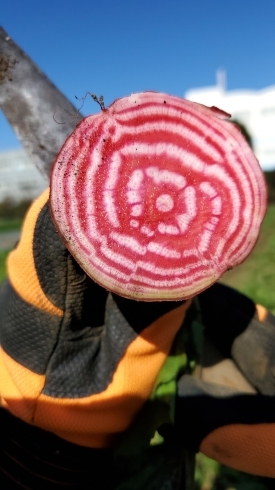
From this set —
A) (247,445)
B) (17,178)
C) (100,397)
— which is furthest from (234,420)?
(17,178)

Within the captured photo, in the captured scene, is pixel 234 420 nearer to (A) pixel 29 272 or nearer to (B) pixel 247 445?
(B) pixel 247 445

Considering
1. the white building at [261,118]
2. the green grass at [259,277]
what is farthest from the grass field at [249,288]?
the white building at [261,118]

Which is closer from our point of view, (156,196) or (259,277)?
(156,196)

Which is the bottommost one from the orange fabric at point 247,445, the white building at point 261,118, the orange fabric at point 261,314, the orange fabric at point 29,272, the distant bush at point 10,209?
the orange fabric at point 247,445

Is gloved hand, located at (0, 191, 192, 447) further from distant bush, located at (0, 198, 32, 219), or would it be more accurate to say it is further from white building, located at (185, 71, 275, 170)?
white building, located at (185, 71, 275, 170)

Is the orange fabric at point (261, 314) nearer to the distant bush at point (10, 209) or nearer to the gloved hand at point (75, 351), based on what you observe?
the gloved hand at point (75, 351)

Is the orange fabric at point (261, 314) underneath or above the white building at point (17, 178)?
underneath

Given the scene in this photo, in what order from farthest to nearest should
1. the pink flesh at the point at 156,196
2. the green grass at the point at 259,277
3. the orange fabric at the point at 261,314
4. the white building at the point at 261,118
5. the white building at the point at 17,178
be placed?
the white building at the point at 261,118 < the white building at the point at 17,178 < the green grass at the point at 259,277 < the orange fabric at the point at 261,314 < the pink flesh at the point at 156,196

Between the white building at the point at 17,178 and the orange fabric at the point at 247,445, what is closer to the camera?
the orange fabric at the point at 247,445
